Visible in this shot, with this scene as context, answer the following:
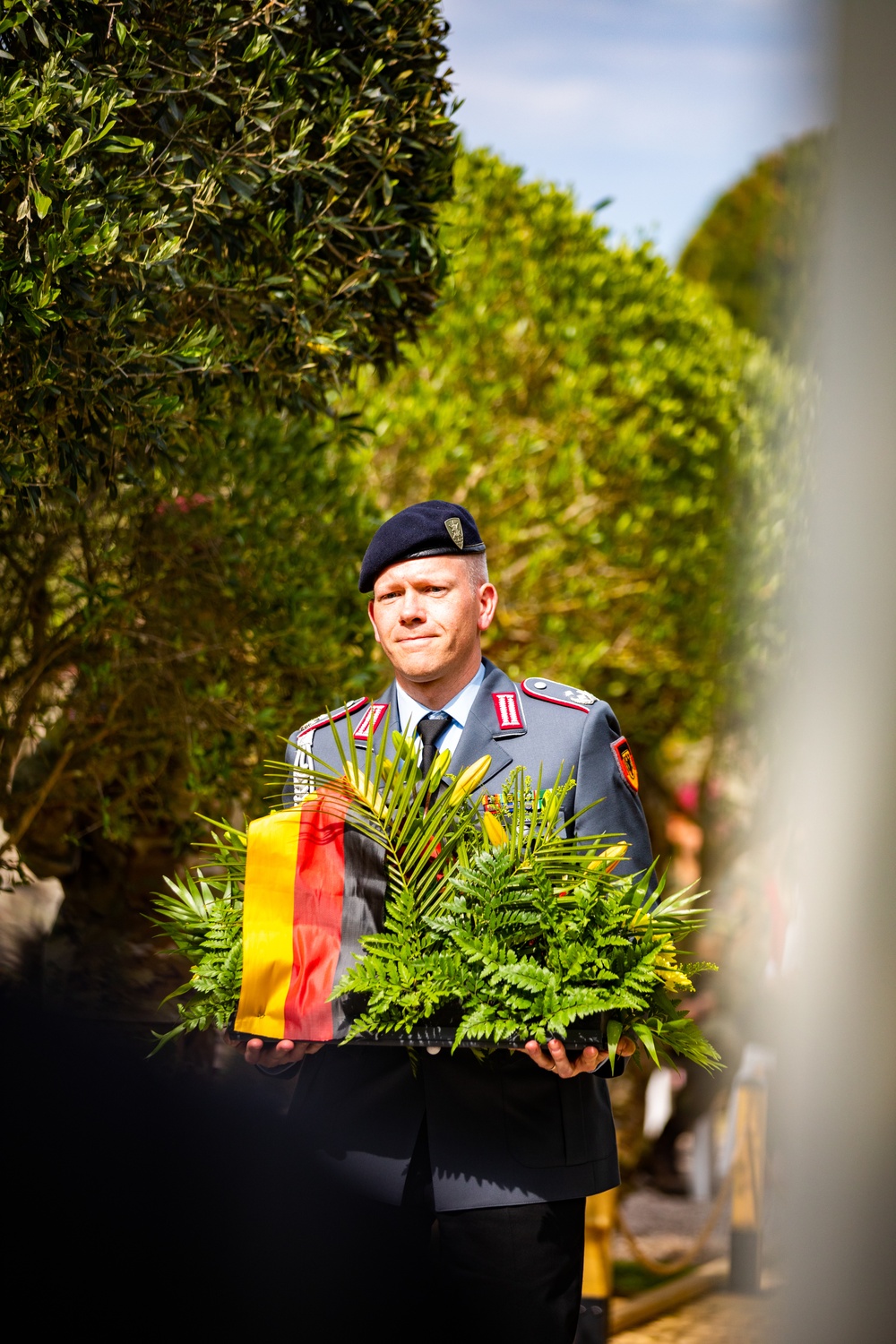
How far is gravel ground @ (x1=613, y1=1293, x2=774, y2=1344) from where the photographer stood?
7.32m

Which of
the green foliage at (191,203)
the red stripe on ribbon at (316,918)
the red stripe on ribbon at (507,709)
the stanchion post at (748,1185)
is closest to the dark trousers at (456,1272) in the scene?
the red stripe on ribbon at (316,918)

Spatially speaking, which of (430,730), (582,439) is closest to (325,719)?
(430,730)

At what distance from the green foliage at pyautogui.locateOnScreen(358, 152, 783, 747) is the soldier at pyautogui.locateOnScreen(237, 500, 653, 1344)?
5.44 meters

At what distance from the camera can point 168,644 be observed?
165 inches

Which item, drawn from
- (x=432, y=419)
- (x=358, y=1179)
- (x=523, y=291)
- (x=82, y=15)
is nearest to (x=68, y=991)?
(x=358, y=1179)

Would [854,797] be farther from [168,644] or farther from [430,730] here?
[168,644]

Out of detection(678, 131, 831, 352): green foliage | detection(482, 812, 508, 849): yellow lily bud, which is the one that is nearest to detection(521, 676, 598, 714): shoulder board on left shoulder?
detection(482, 812, 508, 849): yellow lily bud

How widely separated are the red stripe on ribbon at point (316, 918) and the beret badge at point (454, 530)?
0.63m

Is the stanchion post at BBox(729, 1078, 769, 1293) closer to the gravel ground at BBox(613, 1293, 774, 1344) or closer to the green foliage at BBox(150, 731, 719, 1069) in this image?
the gravel ground at BBox(613, 1293, 774, 1344)

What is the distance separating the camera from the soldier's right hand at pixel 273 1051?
2.05 metres

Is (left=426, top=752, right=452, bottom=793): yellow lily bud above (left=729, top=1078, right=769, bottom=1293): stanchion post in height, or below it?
above

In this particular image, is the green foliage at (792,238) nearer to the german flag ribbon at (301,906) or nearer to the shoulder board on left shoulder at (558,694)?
the shoulder board on left shoulder at (558,694)

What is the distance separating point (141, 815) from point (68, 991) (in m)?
1.30

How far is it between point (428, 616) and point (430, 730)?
9.3 inches
